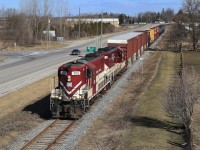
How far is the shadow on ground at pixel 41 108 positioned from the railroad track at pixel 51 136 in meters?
1.81

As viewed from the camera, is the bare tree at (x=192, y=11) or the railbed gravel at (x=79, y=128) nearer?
the railbed gravel at (x=79, y=128)

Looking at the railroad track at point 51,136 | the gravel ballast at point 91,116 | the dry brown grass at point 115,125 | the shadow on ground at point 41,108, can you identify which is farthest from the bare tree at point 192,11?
the railroad track at point 51,136

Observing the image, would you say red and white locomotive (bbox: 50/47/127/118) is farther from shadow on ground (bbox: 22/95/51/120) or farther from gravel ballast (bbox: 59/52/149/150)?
shadow on ground (bbox: 22/95/51/120)

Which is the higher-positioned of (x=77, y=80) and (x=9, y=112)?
(x=77, y=80)

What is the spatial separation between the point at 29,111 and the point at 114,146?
30.9 ft

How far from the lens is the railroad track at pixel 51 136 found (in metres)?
16.6

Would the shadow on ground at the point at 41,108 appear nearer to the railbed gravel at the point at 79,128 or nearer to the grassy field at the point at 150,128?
the railbed gravel at the point at 79,128

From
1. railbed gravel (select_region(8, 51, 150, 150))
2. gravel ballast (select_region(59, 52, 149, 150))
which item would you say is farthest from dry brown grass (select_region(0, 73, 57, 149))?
gravel ballast (select_region(59, 52, 149, 150))

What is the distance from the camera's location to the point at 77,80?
71.5 ft

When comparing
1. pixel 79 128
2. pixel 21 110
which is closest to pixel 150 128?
pixel 79 128

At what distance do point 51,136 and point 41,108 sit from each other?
23.4ft

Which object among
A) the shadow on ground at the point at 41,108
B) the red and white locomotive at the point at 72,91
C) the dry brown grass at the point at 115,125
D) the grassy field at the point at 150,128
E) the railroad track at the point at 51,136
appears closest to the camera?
the grassy field at the point at 150,128

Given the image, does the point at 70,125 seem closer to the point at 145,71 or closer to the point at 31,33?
the point at 145,71

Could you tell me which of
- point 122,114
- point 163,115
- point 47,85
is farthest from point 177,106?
point 47,85
